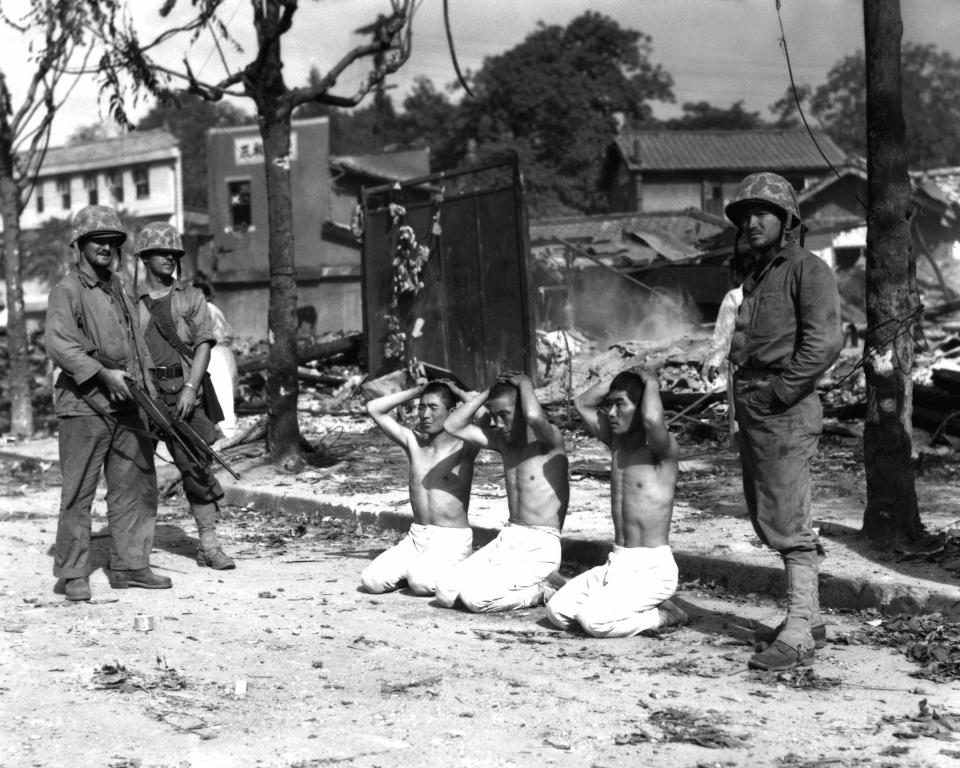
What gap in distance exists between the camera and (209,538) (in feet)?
25.5

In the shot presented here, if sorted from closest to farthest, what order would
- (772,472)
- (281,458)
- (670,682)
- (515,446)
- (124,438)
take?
(670,682) < (772,472) < (515,446) < (124,438) < (281,458)

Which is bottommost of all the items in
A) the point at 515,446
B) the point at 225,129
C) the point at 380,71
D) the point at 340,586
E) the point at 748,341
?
the point at 340,586

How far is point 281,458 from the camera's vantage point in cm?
1140

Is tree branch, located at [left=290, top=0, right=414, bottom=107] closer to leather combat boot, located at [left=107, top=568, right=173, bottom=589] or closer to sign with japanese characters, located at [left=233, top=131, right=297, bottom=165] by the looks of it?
leather combat boot, located at [left=107, top=568, right=173, bottom=589]

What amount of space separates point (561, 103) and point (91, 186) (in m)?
22.7

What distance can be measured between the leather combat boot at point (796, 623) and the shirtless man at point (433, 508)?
2.20 metres

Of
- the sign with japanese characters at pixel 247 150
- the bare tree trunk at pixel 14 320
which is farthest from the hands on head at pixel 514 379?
the sign with japanese characters at pixel 247 150

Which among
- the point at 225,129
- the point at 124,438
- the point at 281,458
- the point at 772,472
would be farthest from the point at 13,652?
the point at 225,129

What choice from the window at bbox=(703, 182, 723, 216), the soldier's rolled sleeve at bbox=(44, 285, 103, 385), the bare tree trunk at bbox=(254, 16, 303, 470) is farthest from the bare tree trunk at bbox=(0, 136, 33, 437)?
the window at bbox=(703, 182, 723, 216)

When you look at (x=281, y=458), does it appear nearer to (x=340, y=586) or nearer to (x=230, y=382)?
(x=230, y=382)

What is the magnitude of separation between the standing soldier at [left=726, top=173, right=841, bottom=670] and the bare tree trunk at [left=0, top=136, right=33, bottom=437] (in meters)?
13.1

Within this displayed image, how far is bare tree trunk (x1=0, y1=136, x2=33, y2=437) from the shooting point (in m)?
16.6

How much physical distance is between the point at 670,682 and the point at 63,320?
3.81 metres

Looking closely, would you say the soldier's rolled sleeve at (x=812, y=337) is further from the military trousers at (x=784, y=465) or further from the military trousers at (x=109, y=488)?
the military trousers at (x=109, y=488)
